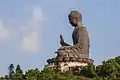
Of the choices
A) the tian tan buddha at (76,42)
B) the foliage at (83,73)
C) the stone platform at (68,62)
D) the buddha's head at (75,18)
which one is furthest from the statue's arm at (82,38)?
the foliage at (83,73)

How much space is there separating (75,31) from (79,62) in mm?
2721

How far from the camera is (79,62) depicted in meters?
32.1

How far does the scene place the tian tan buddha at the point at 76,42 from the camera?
107ft

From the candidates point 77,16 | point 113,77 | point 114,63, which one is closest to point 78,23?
point 77,16

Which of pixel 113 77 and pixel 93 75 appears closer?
pixel 113 77

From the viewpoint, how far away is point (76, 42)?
→ 1329 inches

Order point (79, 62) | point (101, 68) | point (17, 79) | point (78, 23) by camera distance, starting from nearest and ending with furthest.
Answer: point (17, 79)
point (101, 68)
point (79, 62)
point (78, 23)

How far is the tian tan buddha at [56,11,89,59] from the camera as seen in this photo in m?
32.6

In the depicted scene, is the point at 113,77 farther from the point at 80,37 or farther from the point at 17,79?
the point at 80,37

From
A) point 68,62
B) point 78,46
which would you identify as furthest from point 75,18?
point 68,62

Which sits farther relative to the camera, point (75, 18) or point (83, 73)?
point (75, 18)

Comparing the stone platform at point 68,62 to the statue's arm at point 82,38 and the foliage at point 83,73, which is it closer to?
the foliage at point 83,73

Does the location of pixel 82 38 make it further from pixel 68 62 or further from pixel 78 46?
pixel 68 62

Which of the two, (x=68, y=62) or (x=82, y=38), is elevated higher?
(x=82, y=38)
